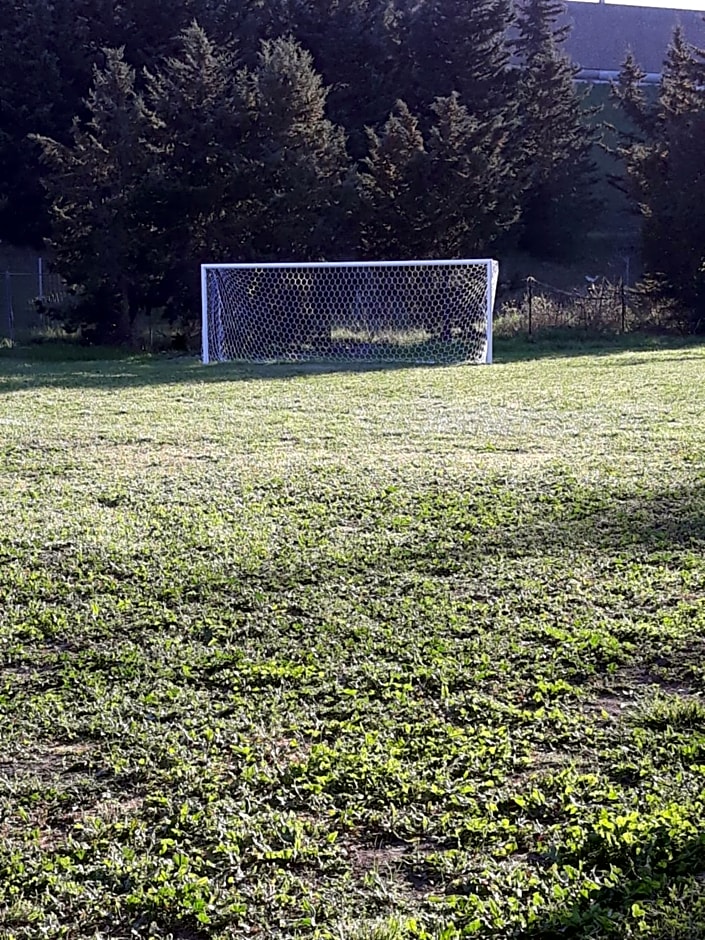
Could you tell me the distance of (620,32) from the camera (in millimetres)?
42438

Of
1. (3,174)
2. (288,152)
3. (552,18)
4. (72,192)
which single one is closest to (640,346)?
(288,152)

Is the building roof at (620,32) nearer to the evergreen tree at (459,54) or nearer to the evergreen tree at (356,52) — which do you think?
the evergreen tree at (459,54)

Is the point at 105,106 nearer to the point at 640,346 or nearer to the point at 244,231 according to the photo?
the point at 244,231

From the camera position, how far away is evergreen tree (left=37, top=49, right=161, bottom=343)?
55.7ft

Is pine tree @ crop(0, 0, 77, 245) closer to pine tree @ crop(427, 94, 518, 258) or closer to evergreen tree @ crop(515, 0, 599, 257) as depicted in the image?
pine tree @ crop(427, 94, 518, 258)

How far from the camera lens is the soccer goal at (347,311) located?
16219 mm

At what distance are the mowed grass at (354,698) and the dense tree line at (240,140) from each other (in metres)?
12.2

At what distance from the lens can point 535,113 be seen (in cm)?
2589

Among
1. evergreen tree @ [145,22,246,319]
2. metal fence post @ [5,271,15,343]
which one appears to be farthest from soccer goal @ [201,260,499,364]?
metal fence post @ [5,271,15,343]

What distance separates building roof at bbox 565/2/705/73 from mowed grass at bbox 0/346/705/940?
131 feet

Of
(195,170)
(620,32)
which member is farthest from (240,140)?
(620,32)

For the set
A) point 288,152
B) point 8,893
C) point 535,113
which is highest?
point 535,113

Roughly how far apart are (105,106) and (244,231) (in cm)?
303

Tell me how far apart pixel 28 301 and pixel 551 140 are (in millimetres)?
13465
